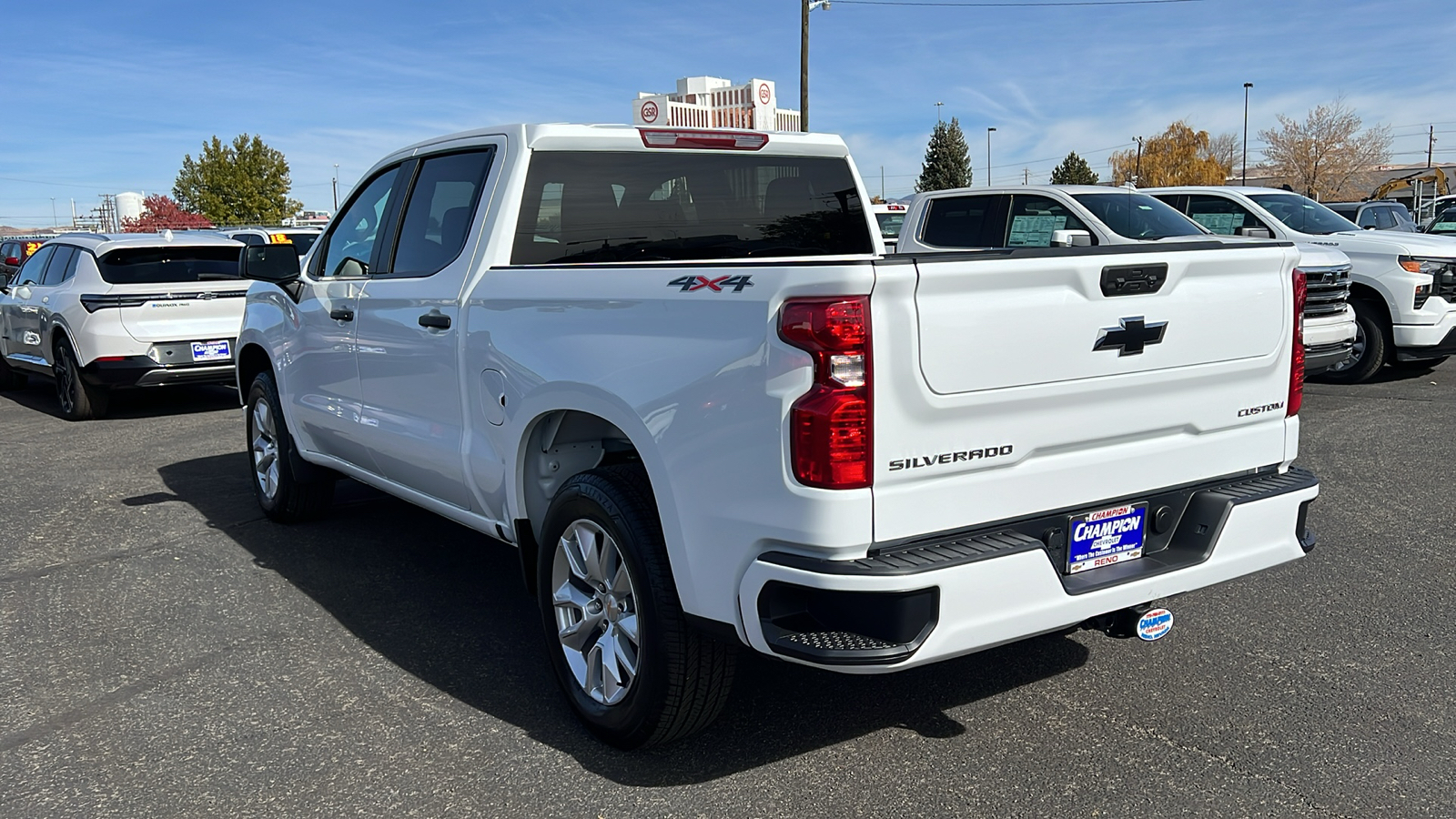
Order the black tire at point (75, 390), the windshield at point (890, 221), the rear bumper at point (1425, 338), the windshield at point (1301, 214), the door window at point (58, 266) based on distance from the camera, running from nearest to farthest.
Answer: the rear bumper at point (1425, 338), the black tire at point (75, 390), the door window at point (58, 266), the windshield at point (1301, 214), the windshield at point (890, 221)

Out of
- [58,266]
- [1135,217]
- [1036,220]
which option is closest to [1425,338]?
[1135,217]

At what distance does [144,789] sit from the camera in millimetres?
3381

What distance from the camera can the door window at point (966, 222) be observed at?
35.5 ft

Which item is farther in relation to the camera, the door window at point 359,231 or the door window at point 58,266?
the door window at point 58,266

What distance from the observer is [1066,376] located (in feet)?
10.0

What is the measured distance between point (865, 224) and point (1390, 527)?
3161mm

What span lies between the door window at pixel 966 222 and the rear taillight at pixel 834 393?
27.1 feet

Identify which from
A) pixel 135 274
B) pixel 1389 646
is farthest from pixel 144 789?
pixel 135 274

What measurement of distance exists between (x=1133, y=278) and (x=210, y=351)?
9.23 m

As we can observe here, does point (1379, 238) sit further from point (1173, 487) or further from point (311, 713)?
point (311, 713)

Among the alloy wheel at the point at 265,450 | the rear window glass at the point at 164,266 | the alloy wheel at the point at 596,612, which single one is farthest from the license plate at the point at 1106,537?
the rear window glass at the point at 164,266

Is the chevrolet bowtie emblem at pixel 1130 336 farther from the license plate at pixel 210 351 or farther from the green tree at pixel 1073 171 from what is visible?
the green tree at pixel 1073 171

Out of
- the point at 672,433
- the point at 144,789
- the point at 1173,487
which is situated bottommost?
the point at 144,789

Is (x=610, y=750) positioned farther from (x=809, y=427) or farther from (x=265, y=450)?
(x=265, y=450)
